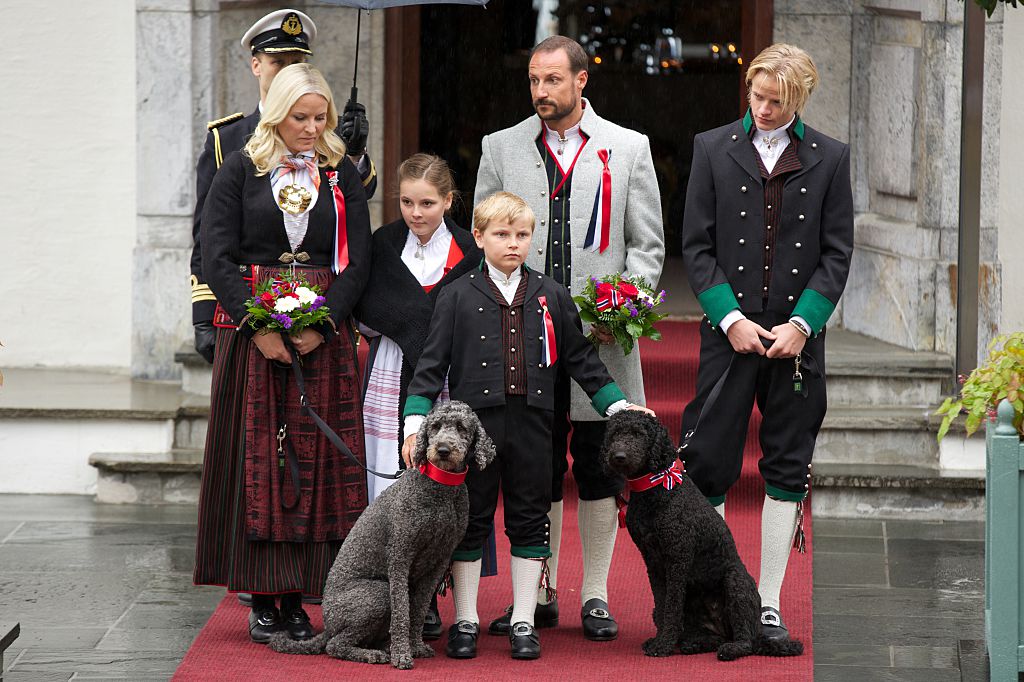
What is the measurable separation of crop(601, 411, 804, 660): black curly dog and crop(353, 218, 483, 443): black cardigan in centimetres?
79

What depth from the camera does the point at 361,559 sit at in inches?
193

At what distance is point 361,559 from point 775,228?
1.72 metres

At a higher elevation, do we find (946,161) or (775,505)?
(946,161)

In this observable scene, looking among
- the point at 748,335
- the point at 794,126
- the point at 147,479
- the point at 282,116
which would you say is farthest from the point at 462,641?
the point at 147,479

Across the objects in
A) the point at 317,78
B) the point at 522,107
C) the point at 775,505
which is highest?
the point at 522,107

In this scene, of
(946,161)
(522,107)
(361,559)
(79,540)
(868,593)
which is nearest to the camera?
(361,559)

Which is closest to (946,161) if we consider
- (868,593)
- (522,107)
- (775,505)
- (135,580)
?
(868,593)

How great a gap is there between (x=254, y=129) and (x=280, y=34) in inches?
16.5

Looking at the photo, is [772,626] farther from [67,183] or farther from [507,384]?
[67,183]

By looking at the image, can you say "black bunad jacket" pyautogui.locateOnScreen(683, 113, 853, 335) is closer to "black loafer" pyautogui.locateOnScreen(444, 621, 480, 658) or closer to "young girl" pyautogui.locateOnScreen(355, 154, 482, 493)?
"young girl" pyautogui.locateOnScreen(355, 154, 482, 493)

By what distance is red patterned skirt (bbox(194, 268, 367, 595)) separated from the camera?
5.15 metres

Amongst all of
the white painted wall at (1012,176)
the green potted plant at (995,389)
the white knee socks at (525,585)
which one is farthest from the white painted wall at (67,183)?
the green potted plant at (995,389)

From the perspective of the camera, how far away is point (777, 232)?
16.7 feet

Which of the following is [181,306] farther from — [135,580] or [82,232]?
[135,580]
